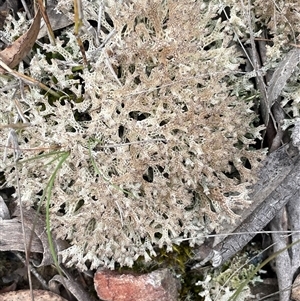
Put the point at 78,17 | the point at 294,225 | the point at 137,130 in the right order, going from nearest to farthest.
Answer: the point at 78,17 < the point at 137,130 < the point at 294,225

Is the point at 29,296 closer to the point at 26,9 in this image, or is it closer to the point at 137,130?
the point at 137,130

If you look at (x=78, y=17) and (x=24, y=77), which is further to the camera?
(x=24, y=77)

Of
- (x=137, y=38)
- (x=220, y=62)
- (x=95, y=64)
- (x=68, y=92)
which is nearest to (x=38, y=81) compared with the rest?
(x=68, y=92)

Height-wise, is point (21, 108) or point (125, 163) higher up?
point (21, 108)

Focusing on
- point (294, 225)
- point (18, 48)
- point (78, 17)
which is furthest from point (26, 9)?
point (294, 225)

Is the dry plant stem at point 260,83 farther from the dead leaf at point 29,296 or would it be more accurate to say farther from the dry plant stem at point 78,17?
the dead leaf at point 29,296

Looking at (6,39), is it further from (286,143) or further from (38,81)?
(286,143)

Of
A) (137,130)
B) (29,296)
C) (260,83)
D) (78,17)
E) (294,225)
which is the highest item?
(78,17)
